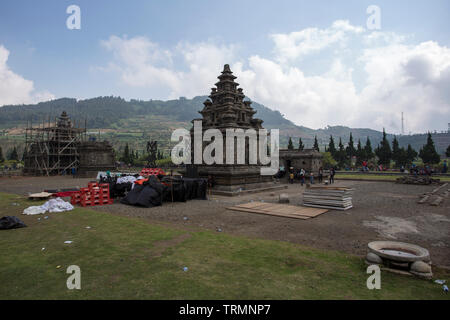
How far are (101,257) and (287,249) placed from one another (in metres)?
4.87

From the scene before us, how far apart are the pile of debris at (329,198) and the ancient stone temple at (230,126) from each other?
22.1ft

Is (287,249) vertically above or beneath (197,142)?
beneath

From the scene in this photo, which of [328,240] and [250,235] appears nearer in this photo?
[328,240]

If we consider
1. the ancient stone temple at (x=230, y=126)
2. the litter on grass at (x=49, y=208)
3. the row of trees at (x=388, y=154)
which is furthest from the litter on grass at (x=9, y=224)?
the row of trees at (x=388, y=154)

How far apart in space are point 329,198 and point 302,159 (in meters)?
20.6

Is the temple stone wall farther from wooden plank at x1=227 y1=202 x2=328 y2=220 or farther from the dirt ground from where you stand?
wooden plank at x1=227 y1=202 x2=328 y2=220

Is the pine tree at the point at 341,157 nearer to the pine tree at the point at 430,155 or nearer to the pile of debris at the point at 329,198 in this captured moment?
the pine tree at the point at 430,155

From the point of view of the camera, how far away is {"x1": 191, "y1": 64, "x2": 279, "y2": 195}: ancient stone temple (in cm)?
2089

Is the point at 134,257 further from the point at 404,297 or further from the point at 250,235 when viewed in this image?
the point at 404,297

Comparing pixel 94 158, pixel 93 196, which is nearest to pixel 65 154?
pixel 94 158

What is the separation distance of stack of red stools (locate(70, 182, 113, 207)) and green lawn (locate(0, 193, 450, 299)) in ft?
20.7

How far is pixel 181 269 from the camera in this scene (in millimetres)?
5406
